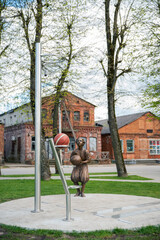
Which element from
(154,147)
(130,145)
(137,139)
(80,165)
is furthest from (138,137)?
(80,165)

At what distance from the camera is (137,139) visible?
144 feet

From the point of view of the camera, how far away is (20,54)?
16688 millimetres

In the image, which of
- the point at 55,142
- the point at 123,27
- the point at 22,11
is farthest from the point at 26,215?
the point at 123,27

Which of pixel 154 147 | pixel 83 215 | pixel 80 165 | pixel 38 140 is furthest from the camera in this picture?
pixel 154 147

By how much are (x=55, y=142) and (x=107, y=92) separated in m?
11.1

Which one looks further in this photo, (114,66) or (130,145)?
(130,145)

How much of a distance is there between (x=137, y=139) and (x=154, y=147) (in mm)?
3104

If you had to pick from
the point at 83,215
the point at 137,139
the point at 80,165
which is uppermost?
the point at 137,139

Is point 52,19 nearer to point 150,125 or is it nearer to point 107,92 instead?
point 107,92

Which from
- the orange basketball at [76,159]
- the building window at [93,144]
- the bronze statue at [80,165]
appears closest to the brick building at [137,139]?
the building window at [93,144]

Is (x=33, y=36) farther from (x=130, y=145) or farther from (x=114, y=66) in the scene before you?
(x=130, y=145)

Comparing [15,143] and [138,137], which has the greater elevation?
[138,137]

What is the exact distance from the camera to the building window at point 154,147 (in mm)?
44638

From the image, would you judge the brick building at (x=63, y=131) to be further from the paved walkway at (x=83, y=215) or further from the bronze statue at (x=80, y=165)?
the paved walkway at (x=83, y=215)
